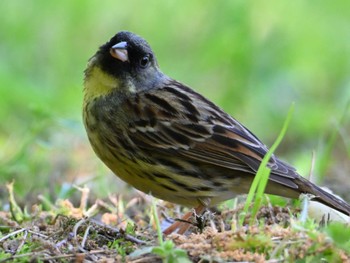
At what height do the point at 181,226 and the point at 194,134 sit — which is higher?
the point at 194,134

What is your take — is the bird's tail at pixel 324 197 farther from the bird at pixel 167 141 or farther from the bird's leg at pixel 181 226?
the bird's leg at pixel 181 226

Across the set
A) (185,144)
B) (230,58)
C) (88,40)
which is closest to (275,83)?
(230,58)

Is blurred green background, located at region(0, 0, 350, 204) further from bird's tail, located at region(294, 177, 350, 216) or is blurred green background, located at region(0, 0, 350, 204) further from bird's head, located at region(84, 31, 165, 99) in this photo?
bird's tail, located at region(294, 177, 350, 216)

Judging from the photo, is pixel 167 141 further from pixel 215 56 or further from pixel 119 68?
pixel 215 56

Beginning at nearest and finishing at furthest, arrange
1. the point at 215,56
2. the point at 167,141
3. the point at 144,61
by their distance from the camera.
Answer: the point at 167,141 < the point at 144,61 < the point at 215,56

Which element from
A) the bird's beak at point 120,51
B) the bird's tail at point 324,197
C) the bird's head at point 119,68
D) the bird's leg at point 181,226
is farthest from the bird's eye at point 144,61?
the bird's tail at point 324,197

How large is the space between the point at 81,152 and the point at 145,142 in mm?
3026

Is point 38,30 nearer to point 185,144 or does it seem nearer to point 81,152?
point 81,152

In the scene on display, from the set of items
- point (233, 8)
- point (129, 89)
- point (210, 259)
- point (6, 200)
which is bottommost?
point (6, 200)

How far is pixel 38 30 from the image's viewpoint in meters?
10.7

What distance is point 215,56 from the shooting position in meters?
10.1

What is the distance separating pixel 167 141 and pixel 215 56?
486 cm

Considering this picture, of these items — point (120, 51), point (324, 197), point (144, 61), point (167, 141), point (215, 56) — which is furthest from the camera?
point (215, 56)

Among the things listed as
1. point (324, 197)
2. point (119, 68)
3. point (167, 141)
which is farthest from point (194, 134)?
point (324, 197)
